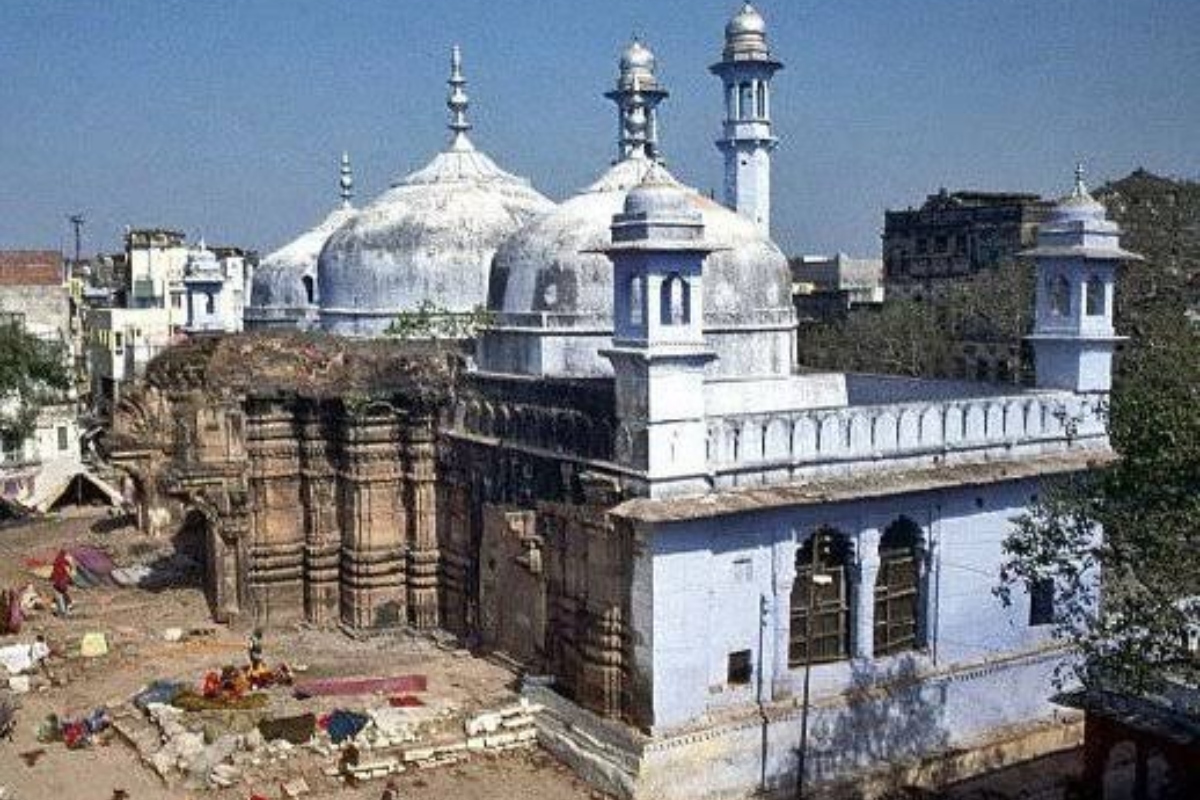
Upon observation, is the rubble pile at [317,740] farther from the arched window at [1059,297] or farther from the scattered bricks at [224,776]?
the arched window at [1059,297]

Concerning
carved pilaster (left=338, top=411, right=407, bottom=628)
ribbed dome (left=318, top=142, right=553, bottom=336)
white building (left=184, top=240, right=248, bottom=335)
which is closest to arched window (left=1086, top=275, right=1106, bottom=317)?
carved pilaster (left=338, top=411, right=407, bottom=628)

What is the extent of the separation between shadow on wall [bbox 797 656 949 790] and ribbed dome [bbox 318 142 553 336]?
995 centimetres

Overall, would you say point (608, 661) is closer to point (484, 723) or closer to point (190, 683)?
point (484, 723)

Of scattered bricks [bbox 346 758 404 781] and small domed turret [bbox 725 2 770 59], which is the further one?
small domed turret [bbox 725 2 770 59]

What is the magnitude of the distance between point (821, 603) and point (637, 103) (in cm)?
909

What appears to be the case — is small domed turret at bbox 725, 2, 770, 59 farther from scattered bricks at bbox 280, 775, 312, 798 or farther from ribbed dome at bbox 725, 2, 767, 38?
scattered bricks at bbox 280, 775, 312, 798

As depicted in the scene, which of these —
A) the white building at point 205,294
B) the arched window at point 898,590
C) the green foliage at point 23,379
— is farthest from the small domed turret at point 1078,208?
the green foliage at point 23,379

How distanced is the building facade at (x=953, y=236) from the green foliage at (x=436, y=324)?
31.5 metres

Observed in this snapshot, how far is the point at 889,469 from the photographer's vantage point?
49.1 feet

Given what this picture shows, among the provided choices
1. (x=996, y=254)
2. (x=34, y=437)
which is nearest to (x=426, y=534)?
(x=34, y=437)

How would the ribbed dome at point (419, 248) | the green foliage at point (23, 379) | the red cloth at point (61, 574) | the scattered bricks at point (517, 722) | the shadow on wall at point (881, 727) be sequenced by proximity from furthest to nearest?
the green foliage at point (23, 379) → the ribbed dome at point (419, 248) → the red cloth at point (61, 574) → the scattered bricks at point (517, 722) → the shadow on wall at point (881, 727)

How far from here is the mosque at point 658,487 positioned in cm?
1363

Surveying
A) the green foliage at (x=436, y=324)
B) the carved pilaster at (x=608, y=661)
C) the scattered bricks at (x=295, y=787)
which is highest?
the green foliage at (x=436, y=324)

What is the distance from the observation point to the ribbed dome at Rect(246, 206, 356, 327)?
26469 millimetres
